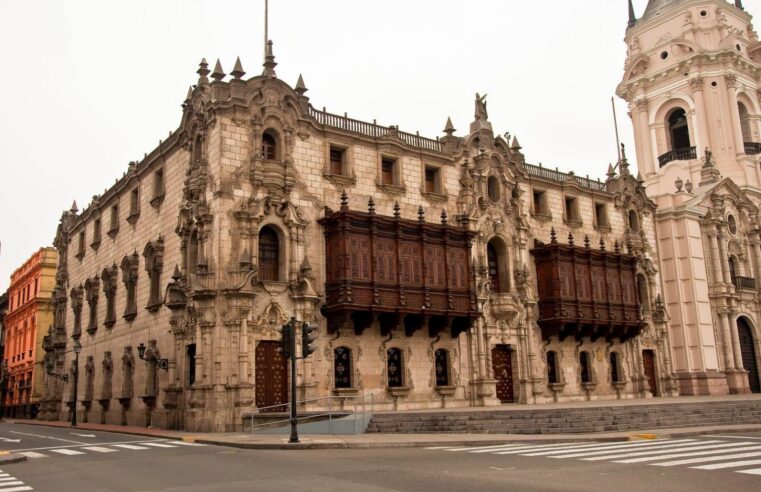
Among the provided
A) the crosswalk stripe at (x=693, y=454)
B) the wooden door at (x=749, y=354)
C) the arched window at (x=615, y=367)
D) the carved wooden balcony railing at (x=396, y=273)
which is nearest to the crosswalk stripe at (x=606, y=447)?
the crosswalk stripe at (x=693, y=454)

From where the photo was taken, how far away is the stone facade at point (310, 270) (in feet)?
92.9

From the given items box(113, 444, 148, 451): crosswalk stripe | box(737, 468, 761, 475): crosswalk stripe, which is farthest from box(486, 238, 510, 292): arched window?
box(737, 468, 761, 475): crosswalk stripe

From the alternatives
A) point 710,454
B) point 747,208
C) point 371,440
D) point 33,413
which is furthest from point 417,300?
point 33,413

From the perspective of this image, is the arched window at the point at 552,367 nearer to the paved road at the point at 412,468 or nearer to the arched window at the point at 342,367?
the arched window at the point at 342,367

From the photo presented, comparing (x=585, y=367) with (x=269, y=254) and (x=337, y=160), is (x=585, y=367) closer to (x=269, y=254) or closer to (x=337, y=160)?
(x=337, y=160)

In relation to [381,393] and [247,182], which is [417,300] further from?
[247,182]

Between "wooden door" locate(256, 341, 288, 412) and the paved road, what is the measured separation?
7824 millimetres

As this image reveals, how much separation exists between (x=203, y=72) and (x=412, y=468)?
21884 millimetres

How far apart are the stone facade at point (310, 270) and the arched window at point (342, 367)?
60 millimetres

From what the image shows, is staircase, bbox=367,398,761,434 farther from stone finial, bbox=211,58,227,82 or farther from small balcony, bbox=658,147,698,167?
small balcony, bbox=658,147,698,167

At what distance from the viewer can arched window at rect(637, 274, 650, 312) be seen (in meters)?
42.5

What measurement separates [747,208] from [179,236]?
36292 mm

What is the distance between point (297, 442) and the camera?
2006cm

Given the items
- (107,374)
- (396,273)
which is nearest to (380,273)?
(396,273)
